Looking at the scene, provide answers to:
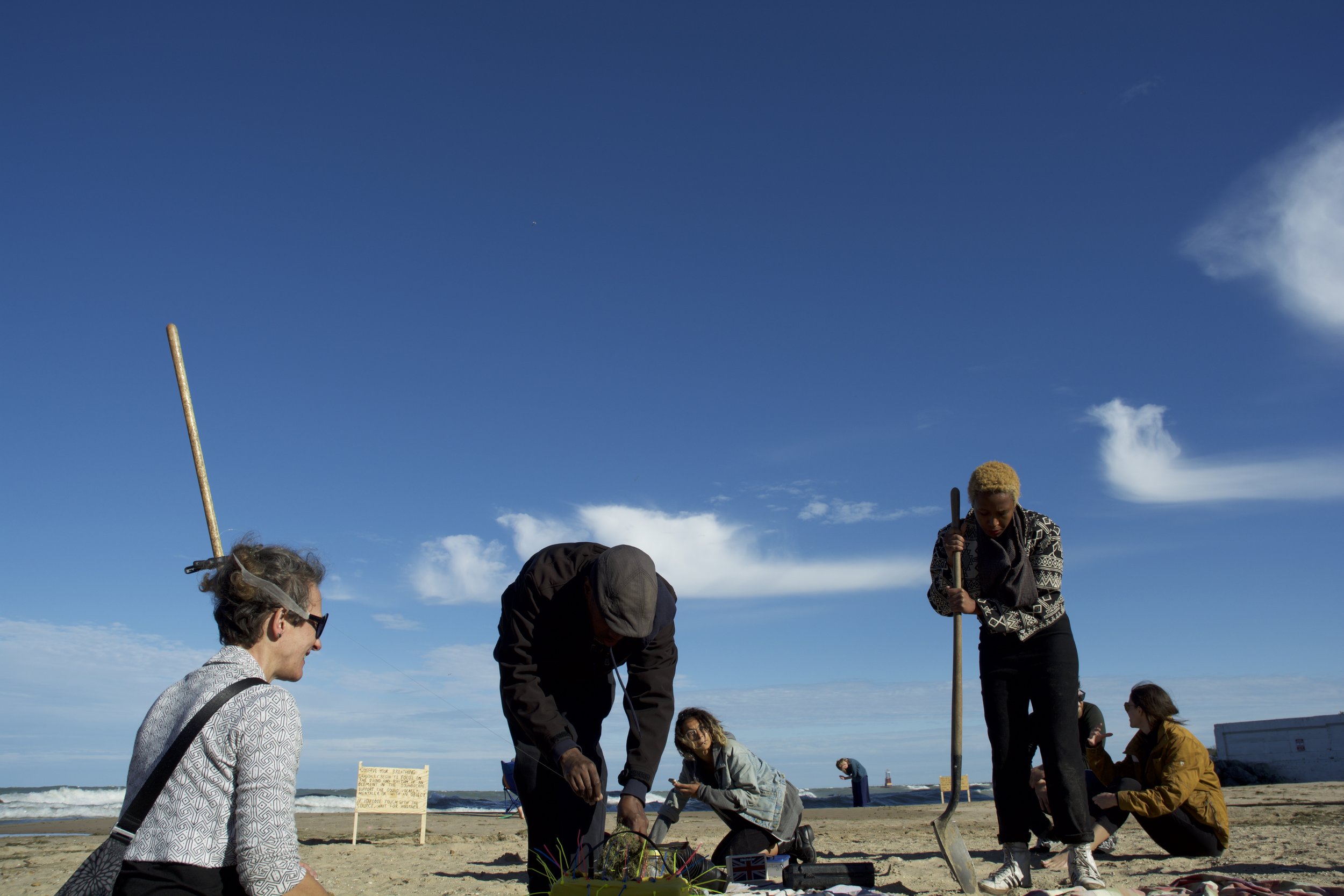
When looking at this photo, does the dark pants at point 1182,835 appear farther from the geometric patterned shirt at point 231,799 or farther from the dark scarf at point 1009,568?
the geometric patterned shirt at point 231,799

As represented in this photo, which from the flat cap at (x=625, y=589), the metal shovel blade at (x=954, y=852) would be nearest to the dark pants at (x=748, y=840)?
the metal shovel blade at (x=954, y=852)

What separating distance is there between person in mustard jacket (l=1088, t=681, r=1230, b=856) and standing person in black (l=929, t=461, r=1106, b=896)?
0.95 meters

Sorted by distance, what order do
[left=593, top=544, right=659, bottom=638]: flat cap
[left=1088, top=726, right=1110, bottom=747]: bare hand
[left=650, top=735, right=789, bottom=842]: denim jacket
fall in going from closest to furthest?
[left=593, top=544, right=659, bottom=638]: flat cap → [left=650, top=735, right=789, bottom=842]: denim jacket → [left=1088, top=726, right=1110, bottom=747]: bare hand

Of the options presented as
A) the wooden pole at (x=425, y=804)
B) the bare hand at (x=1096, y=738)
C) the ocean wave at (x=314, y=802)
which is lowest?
the ocean wave at (x=314, y=802)

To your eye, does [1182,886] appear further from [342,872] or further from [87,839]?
[87,839]

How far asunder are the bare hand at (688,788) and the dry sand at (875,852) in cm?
112

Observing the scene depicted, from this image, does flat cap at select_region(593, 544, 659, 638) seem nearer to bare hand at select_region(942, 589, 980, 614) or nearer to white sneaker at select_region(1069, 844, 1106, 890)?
bare hand at select_region(942, 589, 980, 614)

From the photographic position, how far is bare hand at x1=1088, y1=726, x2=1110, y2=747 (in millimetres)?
5988

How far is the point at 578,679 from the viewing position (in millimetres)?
3262

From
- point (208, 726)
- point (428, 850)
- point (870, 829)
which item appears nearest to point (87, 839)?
point (428, 850)

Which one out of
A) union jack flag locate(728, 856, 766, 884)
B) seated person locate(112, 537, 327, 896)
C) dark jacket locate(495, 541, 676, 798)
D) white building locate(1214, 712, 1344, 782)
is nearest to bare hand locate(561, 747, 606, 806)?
dark jacket locate(495, 541, 676, 798)

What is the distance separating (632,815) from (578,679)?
24.3 inches

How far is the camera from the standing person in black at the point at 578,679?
9.67 ft

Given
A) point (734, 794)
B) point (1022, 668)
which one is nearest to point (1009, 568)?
point (1022, 668)
